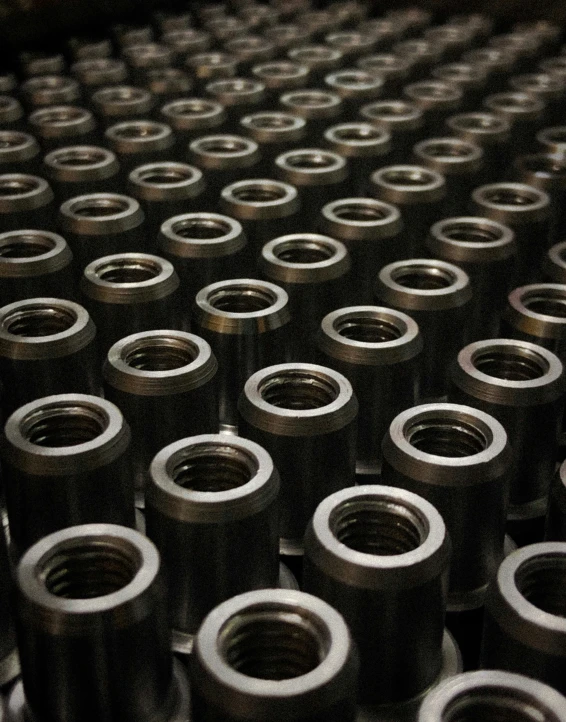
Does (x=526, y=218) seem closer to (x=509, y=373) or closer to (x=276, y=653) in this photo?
(x=509, y=373)

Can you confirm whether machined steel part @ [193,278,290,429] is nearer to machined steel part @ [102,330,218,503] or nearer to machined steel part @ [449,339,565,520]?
machined steel part @ [102,330,218,503]

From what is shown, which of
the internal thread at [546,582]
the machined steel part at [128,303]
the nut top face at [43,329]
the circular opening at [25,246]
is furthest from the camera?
the circular opening at [25,246]

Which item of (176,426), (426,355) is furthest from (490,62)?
(176,426)

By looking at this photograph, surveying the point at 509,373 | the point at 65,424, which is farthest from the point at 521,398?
the point at 65,424

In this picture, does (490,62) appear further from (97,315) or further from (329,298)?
(97,315)

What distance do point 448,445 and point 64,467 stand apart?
0.31 metres

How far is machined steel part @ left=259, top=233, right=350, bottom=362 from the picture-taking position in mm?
1008

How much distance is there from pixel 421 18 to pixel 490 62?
0.42 meters

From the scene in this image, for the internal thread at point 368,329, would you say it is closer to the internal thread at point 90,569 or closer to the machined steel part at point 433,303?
the machined steel part at point 433,303

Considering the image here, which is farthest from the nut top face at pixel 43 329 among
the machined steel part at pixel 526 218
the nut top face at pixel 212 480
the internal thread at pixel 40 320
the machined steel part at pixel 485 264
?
the machined steel part at pixel 526 218

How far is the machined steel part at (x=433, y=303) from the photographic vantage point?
967 millimetres

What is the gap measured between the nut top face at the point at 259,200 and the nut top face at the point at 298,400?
41 cm

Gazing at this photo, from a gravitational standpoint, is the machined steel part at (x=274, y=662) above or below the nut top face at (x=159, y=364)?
below

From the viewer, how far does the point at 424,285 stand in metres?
1.04
